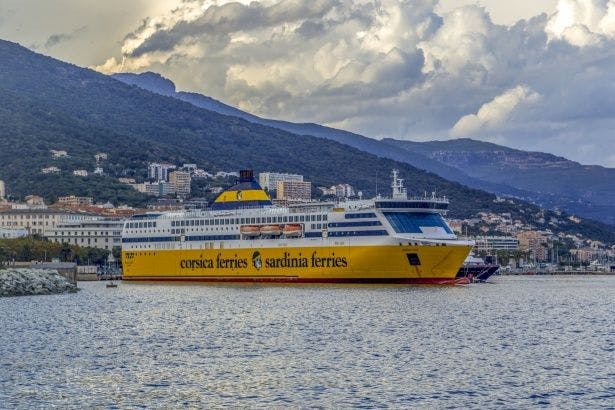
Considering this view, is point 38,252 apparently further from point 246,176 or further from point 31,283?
point 31,283

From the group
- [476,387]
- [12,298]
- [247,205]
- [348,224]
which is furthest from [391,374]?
[247,205]

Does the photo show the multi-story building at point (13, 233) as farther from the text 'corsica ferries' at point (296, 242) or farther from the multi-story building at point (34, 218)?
the text 'corsica ferries' at point (296, 242)

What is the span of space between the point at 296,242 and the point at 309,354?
56534 millimetres

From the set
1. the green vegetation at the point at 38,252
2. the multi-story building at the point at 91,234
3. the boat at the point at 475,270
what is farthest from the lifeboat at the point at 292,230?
the multi-story building at the point at 91,234

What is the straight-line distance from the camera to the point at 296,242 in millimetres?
101500

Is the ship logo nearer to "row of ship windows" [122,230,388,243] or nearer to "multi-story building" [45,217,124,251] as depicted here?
"row of ship windows" [122,230,388,243]

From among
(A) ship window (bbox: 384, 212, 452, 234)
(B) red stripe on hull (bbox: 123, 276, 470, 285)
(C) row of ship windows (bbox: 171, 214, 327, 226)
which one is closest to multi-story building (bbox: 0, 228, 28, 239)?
(B) red stripe on hull (bbox: 123, 276, 470, 285)

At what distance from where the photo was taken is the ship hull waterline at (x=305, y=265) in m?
93.2

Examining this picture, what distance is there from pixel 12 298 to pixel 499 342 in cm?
4535

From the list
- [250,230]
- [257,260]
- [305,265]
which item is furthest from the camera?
[250,230]

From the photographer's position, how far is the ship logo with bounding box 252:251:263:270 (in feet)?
342

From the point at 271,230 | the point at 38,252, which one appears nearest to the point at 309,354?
the point at 271,230

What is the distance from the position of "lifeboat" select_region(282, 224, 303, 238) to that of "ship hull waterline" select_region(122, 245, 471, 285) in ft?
3.96

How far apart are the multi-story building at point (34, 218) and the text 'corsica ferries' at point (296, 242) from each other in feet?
193
